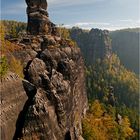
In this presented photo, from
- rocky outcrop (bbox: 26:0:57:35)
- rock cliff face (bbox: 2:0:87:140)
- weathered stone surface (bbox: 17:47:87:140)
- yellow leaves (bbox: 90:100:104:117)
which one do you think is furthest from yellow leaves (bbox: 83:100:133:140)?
rocky outcrop (bbox: 26:0:57:35)

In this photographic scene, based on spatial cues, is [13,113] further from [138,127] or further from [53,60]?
[138,127]

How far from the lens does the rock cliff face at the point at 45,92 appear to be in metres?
58.8

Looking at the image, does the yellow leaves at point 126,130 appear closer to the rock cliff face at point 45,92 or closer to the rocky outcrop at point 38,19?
the rock cliff face at point 45,92

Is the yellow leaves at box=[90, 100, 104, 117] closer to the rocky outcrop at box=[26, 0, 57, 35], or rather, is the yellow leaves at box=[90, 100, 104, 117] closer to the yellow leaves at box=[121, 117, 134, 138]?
the yellow leaves at box=[121, 117, 134, 138]

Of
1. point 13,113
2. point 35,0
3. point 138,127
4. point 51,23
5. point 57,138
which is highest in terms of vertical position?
point 35,0

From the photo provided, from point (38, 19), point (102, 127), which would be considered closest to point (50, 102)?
point (38, 19)

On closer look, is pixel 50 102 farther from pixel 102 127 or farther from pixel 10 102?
pixel 102 127

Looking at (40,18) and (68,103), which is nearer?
(68,103)

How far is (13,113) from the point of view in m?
56.5

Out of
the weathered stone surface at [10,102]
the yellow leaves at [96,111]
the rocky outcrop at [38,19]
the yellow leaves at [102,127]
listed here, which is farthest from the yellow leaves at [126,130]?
the weathered stone surface at [10,102]

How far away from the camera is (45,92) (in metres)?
66.4

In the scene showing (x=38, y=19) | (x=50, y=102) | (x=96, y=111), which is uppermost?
(x=38, y=19)

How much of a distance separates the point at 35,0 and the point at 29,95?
170ft

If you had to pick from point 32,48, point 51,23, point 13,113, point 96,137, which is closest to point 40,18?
point 51,23
